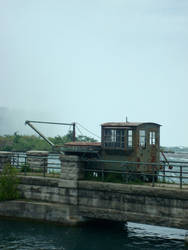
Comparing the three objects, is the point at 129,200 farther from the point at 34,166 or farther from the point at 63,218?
the point at 34,166

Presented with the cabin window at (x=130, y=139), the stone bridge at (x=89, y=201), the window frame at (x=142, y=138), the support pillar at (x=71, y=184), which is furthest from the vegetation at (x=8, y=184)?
the window frame at (x=142, y=138)

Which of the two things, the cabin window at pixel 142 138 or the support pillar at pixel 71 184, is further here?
the cabin window at pixel 142 138

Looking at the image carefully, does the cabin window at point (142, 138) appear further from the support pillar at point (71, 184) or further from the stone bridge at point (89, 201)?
the support pillar at point (71, 184)

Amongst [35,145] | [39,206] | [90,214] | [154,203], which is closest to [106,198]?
[90,214]

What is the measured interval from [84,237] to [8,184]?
5.83 metres

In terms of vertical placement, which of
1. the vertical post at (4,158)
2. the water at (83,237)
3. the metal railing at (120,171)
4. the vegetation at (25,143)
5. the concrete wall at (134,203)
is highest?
the vegetation at (25,143)

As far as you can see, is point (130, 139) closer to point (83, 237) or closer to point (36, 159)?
point (83, 237)

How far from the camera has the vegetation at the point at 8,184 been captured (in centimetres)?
2123

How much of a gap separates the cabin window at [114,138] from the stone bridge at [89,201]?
1.86 meters

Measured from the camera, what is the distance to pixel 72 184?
19594 millimetres

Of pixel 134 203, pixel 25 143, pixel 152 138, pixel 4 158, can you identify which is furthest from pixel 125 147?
pixel 25 143

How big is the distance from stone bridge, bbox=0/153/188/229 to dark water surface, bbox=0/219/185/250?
693 millimetres

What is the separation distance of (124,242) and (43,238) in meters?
3.71

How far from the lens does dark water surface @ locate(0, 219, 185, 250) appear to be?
16906 millimetres
